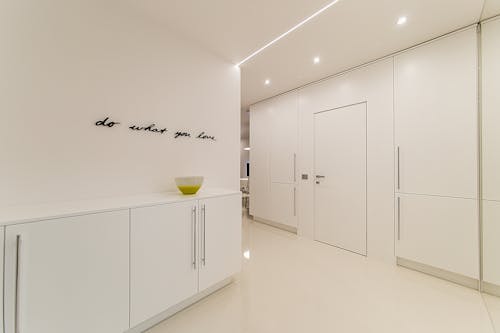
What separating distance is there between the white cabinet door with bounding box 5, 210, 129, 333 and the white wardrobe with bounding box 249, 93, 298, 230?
9.74 ft

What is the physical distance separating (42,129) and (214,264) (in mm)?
1781

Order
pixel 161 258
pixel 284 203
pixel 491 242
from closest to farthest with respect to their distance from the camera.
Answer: pixel 161 258
pixel 491 242
pixel 284 203

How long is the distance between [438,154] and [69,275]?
3.53 metres

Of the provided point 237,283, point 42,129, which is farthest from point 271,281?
point 42,129

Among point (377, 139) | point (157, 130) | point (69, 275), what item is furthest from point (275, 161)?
point (69, 275)

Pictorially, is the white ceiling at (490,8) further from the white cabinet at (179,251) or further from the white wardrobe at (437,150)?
the white cabinet at (179,251)

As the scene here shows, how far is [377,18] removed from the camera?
6.12ft

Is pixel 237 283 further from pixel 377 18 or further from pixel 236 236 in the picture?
pixel 377 18

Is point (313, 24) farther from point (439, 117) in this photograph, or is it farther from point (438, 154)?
point (438, 154)

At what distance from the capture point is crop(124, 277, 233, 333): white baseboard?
1428 mm

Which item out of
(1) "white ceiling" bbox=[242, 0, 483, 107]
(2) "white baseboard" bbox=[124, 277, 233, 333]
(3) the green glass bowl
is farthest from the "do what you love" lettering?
(2) "white baseboard" bbox=[124, 277, 233, 333]

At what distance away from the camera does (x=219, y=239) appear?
1858 millimetres

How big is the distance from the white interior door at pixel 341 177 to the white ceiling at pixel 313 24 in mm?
864

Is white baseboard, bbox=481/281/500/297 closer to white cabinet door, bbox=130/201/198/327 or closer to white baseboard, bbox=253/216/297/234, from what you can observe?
white baseboard, bbox=253/216/297/234
